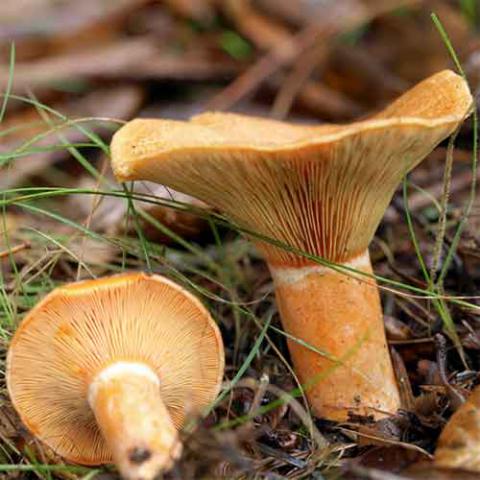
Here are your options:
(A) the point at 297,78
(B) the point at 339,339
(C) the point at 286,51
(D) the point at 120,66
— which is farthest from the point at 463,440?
(D) the point at 120,66

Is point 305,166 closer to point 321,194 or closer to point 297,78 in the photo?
point 321,194

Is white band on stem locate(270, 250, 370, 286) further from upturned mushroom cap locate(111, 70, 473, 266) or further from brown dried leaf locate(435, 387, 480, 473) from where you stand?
brown dried leaf locate(435, 387, 480, 473)

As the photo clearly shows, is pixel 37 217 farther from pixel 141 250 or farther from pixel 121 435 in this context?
pixel 121 435

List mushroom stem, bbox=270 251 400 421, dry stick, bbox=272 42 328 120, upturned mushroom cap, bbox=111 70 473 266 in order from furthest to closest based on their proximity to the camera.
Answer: dry stick, bbox=272 42 328 120 → mushroom stem, bbox=270 251 400 421 → upturned mushroom cap, bbox=111 70 473 266

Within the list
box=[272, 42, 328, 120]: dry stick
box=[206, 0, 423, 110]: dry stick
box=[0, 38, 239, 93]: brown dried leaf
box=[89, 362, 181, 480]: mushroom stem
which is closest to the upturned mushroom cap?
box=[89, 362, 181, 480]: mushroom stem

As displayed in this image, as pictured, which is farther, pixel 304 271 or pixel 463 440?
pixel 304 271

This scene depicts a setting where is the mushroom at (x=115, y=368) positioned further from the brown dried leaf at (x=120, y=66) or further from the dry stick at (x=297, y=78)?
the brown dried leaf at (x=120, y=66)

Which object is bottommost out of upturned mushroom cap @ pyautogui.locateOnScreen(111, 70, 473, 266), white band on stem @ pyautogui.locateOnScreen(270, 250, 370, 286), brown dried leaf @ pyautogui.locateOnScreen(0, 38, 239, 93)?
white band on stem @ pyautogui.locateOnScreen(270, 250, 370, 286)
